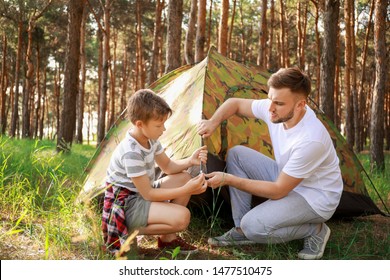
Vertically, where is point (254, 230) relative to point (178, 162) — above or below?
below

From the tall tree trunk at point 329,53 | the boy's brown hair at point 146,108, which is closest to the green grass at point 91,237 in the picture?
the boy's brown hair at point 146,108

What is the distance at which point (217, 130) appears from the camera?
3.67m

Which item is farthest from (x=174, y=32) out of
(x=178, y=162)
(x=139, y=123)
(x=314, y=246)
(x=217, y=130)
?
(x=314, y=246)

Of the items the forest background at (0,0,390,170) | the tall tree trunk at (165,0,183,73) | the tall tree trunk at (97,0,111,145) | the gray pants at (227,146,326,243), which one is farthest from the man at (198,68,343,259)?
the tall tree trunk at (97,0,111,145)

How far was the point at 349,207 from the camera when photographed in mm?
4152

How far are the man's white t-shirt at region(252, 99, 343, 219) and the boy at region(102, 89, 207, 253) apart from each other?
66 centimetres

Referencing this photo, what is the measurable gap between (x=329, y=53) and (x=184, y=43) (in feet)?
17.3

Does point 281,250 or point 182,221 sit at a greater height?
point 182,221

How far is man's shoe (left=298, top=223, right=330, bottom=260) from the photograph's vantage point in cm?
298

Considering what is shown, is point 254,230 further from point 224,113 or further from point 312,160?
point 224,113
